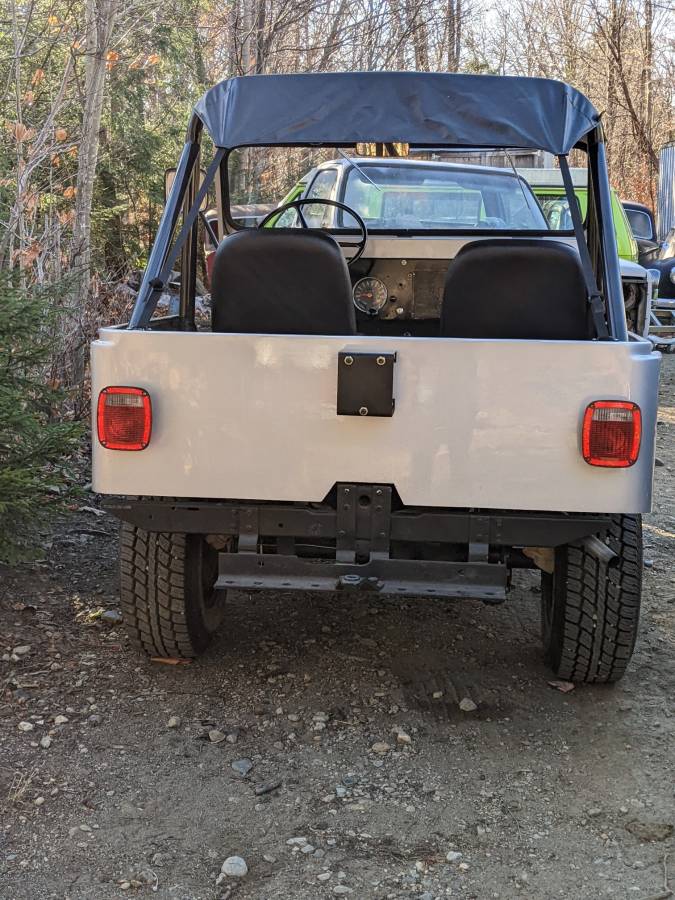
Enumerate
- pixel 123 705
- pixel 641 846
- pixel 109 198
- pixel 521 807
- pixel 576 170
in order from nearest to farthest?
pixel 641 846 < pixel 521 807 < pixel 123 705 < pixel 576 170 < pixel 109 198

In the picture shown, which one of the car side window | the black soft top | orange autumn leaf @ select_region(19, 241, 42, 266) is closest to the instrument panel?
the car side window

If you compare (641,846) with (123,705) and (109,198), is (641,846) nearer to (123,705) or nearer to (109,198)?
(123,705)

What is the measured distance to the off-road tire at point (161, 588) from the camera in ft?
12.0

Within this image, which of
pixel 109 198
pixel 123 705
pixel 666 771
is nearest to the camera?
pixel 666 771

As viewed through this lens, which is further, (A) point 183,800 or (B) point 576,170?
(B) point 576,170

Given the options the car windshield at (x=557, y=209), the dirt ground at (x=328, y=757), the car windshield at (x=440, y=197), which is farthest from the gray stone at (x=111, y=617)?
the car windshield at (x=557, y=209)

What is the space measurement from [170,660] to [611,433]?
191cm

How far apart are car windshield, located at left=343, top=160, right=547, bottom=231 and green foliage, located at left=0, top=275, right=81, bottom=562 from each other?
2294 mm

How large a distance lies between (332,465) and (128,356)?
75cm

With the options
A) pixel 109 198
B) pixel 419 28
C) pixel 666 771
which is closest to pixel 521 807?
pixel 666 771

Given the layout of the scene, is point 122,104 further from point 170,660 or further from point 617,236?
point 170,660

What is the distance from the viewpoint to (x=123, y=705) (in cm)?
358

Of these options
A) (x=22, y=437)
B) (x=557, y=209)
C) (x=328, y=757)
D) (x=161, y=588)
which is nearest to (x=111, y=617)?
(x=161, y=588)

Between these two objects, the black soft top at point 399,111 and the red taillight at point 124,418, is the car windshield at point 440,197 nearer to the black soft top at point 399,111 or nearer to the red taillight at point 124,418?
the black soft top at point 399,111
